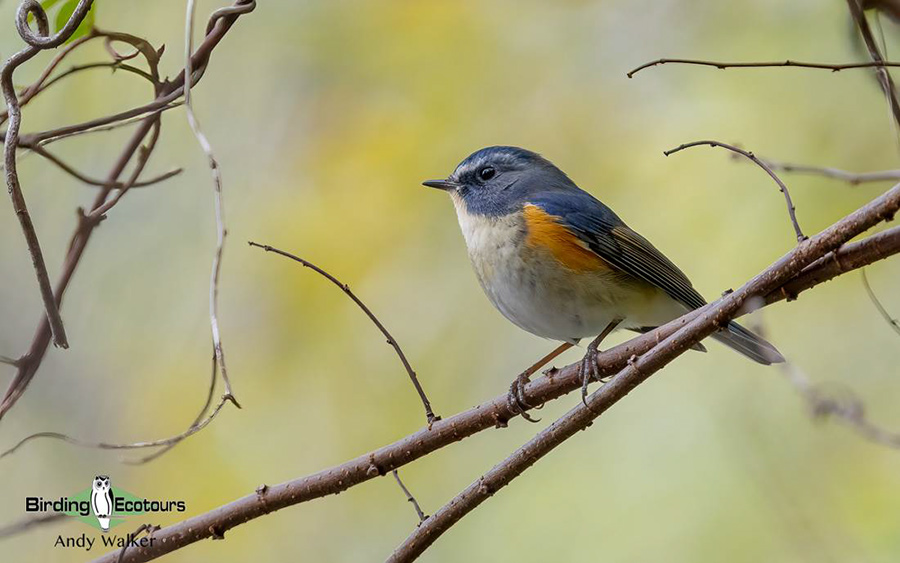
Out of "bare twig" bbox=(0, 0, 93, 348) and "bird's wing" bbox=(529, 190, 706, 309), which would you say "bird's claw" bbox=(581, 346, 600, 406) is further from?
"bare twig" bbox=(0, 0, 93, 348)

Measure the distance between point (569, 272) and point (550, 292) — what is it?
3.9 inches

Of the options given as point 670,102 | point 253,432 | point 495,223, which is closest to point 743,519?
point 495,223

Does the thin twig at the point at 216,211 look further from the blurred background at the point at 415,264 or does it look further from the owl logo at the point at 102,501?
the blurred background at the point at 415,264

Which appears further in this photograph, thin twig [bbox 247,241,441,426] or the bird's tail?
the bird's tail

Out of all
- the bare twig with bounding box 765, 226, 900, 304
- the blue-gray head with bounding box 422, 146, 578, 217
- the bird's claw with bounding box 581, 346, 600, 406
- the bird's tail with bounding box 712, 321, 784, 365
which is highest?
the blue-gray head with bounding box 422, 146, 578, 217

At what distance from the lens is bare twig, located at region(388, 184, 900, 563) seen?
160 cm

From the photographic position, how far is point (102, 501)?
95.2 inches

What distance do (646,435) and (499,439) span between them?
0.81m

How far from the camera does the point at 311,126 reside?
4.72m

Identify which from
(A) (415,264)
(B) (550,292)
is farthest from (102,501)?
(A) (415,264)

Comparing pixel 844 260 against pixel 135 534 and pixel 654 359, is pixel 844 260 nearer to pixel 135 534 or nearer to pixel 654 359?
pixel 654 359

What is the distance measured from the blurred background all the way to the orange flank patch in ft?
4.23

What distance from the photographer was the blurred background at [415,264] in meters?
4.10

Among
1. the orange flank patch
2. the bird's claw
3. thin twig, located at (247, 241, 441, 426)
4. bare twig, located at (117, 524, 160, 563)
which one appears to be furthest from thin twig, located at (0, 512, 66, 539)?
the orange flank patch
